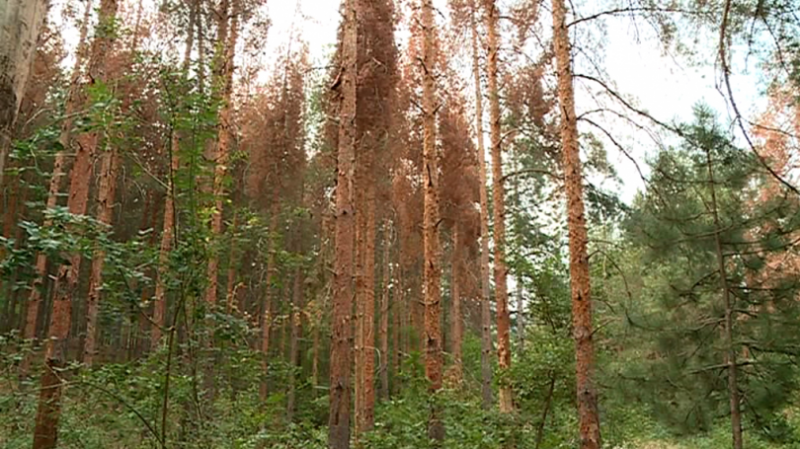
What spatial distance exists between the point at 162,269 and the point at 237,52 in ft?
26.4

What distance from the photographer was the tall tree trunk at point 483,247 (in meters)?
11.1

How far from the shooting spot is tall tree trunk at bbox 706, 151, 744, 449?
24.1 feet

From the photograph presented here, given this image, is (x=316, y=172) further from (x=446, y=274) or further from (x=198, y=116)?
(x=198, y=116)

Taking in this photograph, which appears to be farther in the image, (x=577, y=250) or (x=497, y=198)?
(x=497, y=198)

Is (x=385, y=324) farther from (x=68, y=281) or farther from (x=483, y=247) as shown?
(x=68, y=281)

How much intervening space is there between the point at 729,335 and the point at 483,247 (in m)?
5.03

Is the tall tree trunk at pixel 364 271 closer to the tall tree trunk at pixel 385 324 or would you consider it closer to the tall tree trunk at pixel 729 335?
the tall tree trunk at pixel 385 324

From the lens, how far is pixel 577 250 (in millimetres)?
6086

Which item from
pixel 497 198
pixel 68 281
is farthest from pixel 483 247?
pixel 68 281

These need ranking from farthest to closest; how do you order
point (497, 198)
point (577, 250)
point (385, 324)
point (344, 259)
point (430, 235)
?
point (385, 324) < point (497, 198) < point (430, 235) < point (344, 259) < point (577, 250)

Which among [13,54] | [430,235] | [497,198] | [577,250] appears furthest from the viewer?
[497,198]

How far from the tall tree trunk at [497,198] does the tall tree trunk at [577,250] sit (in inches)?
115

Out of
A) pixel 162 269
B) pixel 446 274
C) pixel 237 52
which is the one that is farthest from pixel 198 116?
pixel 446 274

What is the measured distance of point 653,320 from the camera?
26.8 feet
